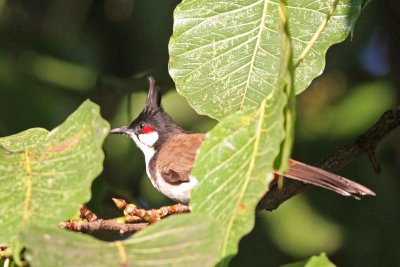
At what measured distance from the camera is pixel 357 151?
2.48 meters

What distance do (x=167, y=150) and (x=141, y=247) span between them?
2.27m

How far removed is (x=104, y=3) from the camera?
13.1 feet

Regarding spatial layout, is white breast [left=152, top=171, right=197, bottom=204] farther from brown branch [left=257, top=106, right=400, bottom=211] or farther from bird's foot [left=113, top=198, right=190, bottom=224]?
bird's foot [left=113, top=198, right=190, bottom=224]

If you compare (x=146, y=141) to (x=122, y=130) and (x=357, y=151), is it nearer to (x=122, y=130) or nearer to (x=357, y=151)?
(x=122, y=130)

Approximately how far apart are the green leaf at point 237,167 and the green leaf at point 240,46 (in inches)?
25.8

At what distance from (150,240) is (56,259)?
138mm

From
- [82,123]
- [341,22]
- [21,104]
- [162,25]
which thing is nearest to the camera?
[82,123]

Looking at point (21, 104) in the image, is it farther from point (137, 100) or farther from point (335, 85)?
point (335, 85)

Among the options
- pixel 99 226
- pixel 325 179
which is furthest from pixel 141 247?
pixel 325 179

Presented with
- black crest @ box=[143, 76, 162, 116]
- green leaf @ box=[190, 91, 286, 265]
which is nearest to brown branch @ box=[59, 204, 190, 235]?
green leaf @ box=[190, 91, 286, 265]

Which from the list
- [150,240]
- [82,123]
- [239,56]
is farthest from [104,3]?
[150,240]

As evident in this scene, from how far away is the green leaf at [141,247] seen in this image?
118 cm

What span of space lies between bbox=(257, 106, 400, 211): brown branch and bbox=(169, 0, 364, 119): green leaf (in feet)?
1.30

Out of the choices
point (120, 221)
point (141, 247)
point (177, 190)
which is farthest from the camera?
point (177, 190)
